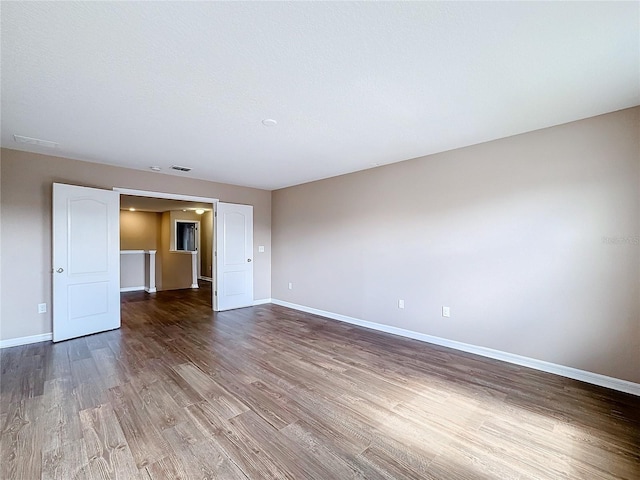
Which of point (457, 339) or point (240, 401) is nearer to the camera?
point (240, 401)

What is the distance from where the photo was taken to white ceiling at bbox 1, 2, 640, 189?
4.91 feet

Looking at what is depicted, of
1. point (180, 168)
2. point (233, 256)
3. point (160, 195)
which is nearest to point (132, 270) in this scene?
point (233, 256)

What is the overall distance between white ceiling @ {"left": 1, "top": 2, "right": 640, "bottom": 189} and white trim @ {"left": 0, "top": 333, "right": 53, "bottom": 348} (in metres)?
2.45

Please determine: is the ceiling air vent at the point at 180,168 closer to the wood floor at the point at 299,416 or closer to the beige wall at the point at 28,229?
the beige wall at the point at 28,229

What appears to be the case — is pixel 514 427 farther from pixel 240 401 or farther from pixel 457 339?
pixel 240 401

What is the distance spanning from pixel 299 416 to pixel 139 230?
323 inches

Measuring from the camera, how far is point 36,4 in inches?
55.3

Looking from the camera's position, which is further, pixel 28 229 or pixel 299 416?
pixel 28 229

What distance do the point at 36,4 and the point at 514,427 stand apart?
12.6 ft

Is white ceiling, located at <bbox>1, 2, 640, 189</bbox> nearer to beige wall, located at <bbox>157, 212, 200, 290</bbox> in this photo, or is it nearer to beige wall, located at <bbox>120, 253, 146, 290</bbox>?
beige wall, located at <bbox>157, 212, 200, 290</bbox>

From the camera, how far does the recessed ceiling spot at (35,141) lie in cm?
317

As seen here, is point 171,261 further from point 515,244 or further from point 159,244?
point 515,244

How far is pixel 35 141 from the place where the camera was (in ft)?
10.7

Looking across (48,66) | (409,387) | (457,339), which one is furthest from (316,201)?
(48,66)
